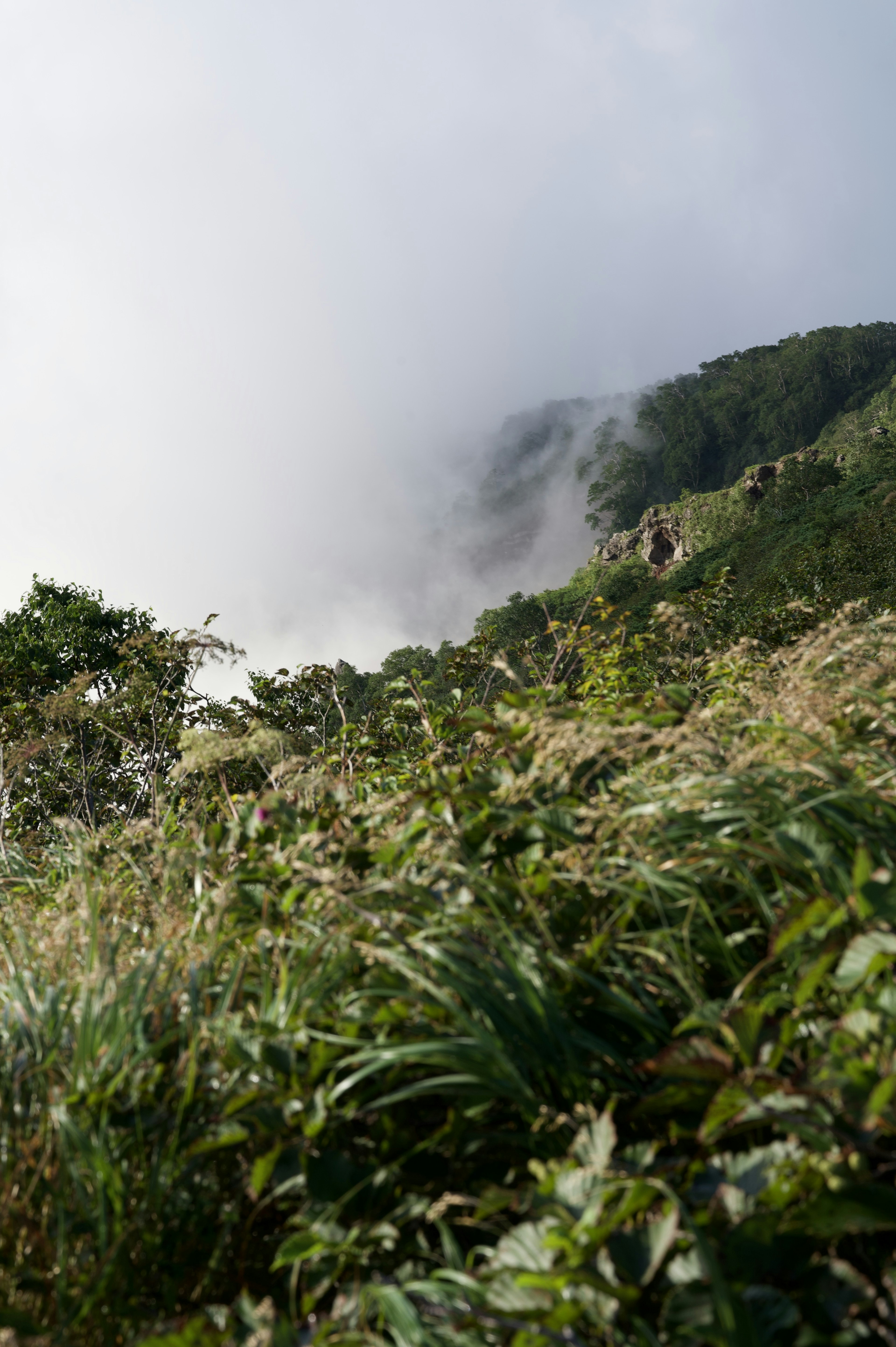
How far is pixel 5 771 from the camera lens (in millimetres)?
4742

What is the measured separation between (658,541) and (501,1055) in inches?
2364

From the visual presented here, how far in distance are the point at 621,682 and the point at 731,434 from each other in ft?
288

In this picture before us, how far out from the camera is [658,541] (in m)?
57.9

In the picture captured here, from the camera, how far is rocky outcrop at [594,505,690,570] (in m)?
54.6

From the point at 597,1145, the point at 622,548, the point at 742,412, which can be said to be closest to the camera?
the point at 597,1145

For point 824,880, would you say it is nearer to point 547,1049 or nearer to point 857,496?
point 547,1049

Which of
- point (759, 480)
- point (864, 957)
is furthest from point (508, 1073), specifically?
point (759, 480)

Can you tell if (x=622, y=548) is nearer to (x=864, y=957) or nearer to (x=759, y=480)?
(x=759, y=480)

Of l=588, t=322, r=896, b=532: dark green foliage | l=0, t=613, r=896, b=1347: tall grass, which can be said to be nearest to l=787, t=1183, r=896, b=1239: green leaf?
l=0, t=613, r=896, b=1347: tall grass

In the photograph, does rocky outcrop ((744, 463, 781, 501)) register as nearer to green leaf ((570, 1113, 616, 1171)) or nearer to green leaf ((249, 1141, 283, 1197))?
green leaf ((570, 1113, 616, 1171))

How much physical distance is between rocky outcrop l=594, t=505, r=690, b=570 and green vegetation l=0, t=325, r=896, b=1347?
5127 cm

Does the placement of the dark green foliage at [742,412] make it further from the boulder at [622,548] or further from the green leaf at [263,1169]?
the green leaf at [263,1169]

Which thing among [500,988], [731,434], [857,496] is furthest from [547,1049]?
[731,434]

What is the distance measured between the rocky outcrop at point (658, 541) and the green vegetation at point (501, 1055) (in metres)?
51.3
